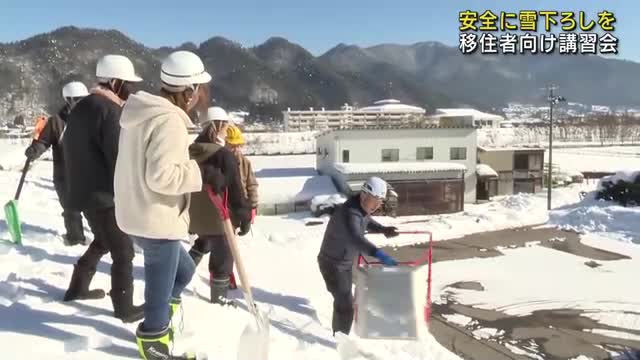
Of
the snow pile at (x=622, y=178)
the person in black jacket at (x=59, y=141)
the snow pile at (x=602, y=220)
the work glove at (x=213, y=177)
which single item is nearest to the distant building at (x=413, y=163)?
the snow pile at (x=622, y=178)

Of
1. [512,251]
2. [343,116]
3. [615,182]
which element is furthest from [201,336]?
[343,116]

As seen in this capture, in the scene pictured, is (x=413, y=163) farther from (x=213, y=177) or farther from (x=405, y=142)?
(x=213, y=177)

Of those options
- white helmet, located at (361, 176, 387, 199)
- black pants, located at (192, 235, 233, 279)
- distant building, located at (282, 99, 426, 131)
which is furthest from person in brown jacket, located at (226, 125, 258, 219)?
distant building, located at (282, 99, 426, 131)

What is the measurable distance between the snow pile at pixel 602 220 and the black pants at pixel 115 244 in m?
12.8

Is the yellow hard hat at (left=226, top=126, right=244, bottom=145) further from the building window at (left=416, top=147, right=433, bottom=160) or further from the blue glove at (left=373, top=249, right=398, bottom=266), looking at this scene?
the building window at (left=416, top=147, right=433, bottom=160)

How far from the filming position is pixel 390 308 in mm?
4062

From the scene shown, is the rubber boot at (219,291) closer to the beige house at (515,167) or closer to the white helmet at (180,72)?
the white helmet at (180,72)

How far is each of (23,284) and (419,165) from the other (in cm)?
2371

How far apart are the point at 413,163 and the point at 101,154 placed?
24.7 metres

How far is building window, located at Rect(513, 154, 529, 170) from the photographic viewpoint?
33250 millimetres

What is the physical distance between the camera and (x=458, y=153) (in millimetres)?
27859

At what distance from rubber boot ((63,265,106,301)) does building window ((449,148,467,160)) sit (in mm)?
25713

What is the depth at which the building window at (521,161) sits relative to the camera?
33.2 metres

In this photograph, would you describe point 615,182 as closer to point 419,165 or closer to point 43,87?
point 419,165
